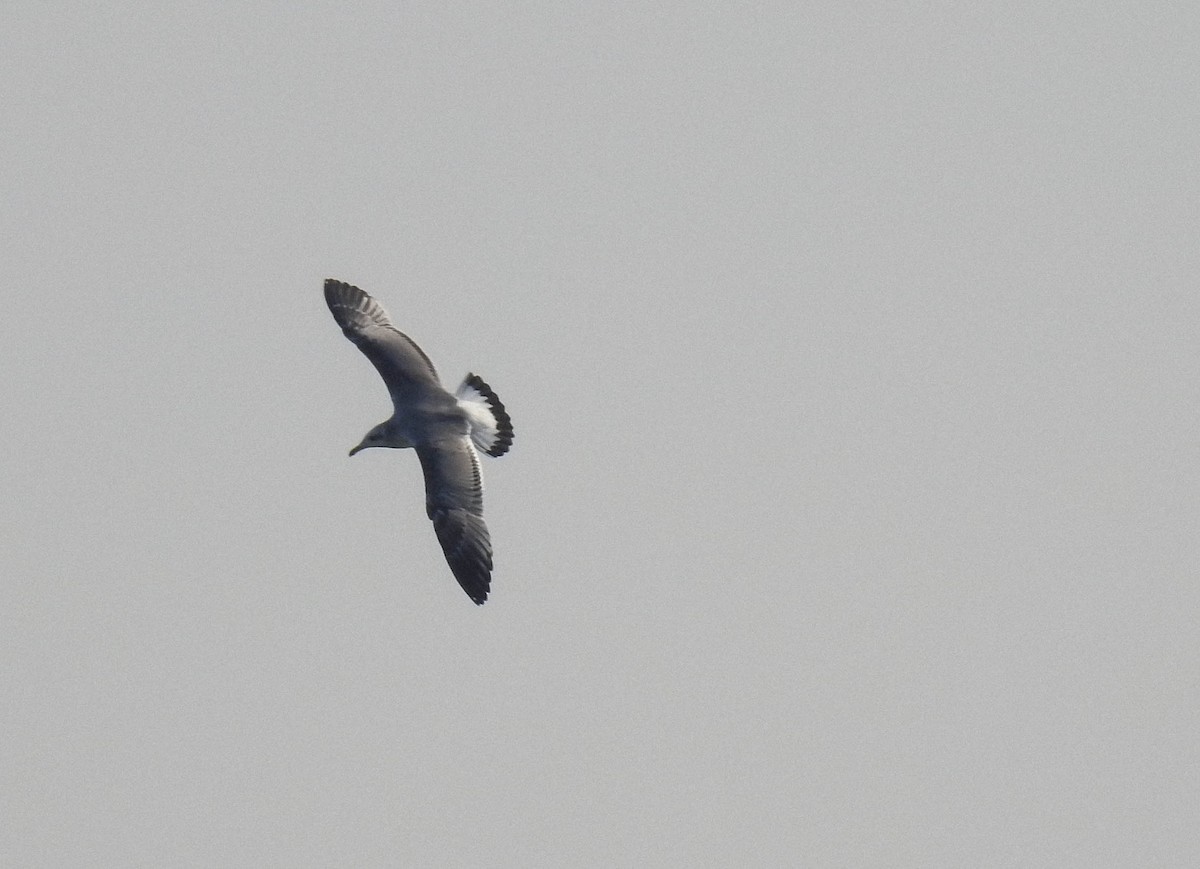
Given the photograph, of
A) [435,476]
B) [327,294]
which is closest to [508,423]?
[435,476]

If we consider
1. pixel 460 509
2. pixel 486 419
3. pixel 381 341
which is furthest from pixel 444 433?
pixel 381 341

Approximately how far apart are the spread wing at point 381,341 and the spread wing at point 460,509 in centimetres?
110

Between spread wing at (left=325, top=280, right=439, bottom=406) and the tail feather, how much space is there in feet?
2.16

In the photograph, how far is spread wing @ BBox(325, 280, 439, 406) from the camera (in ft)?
107

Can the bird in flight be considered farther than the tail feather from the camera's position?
No

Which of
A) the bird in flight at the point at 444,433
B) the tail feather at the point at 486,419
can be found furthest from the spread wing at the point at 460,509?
the tail feather at the point at 486,419

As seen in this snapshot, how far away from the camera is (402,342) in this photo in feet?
108

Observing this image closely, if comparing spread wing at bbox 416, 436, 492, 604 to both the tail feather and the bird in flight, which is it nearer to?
the bird in flight

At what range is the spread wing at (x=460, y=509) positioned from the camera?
31875 mm

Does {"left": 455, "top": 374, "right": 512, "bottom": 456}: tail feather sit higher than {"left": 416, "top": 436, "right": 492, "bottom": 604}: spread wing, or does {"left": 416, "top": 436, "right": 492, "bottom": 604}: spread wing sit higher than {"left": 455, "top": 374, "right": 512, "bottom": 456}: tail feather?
{"left": 455, "top": 374, "right": 512, "bottom": 456}: tail feather

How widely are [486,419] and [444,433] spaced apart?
0.77 meters

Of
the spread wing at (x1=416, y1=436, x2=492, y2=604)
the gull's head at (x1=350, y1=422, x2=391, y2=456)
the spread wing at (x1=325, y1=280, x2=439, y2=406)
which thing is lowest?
the spread wing at (x1=416, y1=436, x2=492, y2=604)

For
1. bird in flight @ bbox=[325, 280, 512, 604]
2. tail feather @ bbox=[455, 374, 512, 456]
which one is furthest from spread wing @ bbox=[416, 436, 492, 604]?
tail feather @ bbox=[455, 374, 512, 456]

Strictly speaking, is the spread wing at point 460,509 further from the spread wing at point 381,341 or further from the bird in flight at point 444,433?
the spread wing at point 381,341
